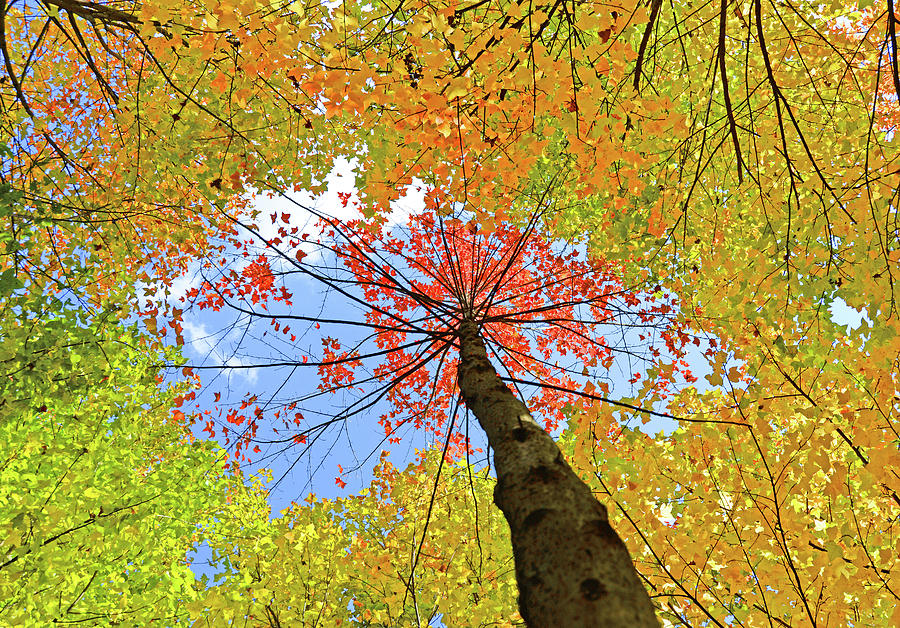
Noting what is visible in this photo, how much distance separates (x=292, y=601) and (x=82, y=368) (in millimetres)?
3857

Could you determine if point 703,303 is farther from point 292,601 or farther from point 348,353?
point 292,601

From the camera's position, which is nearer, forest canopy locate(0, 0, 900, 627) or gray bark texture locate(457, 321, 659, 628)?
gray bark texture locate(457, 321, 659, 628)

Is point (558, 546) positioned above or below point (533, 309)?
below

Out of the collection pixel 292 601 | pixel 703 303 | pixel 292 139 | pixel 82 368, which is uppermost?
pixel 292 139

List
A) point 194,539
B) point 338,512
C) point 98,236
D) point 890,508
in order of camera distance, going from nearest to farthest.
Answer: point 890,508 → point 98,236 → point 194,539 → point 338,512

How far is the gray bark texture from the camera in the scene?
1044 mm

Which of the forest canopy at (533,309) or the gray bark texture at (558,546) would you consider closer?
the gray bark texture at (558,546)

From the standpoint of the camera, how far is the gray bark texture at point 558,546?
1.04 metres

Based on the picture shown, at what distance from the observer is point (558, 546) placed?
1264mm

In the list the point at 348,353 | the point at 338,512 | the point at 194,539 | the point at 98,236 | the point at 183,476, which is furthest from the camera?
the point at 338,512

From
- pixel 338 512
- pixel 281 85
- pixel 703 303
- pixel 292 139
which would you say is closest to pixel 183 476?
pixel 338 512

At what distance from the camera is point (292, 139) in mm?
4668

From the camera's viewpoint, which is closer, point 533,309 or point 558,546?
point 558,546

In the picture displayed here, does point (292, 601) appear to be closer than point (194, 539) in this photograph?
Yes
